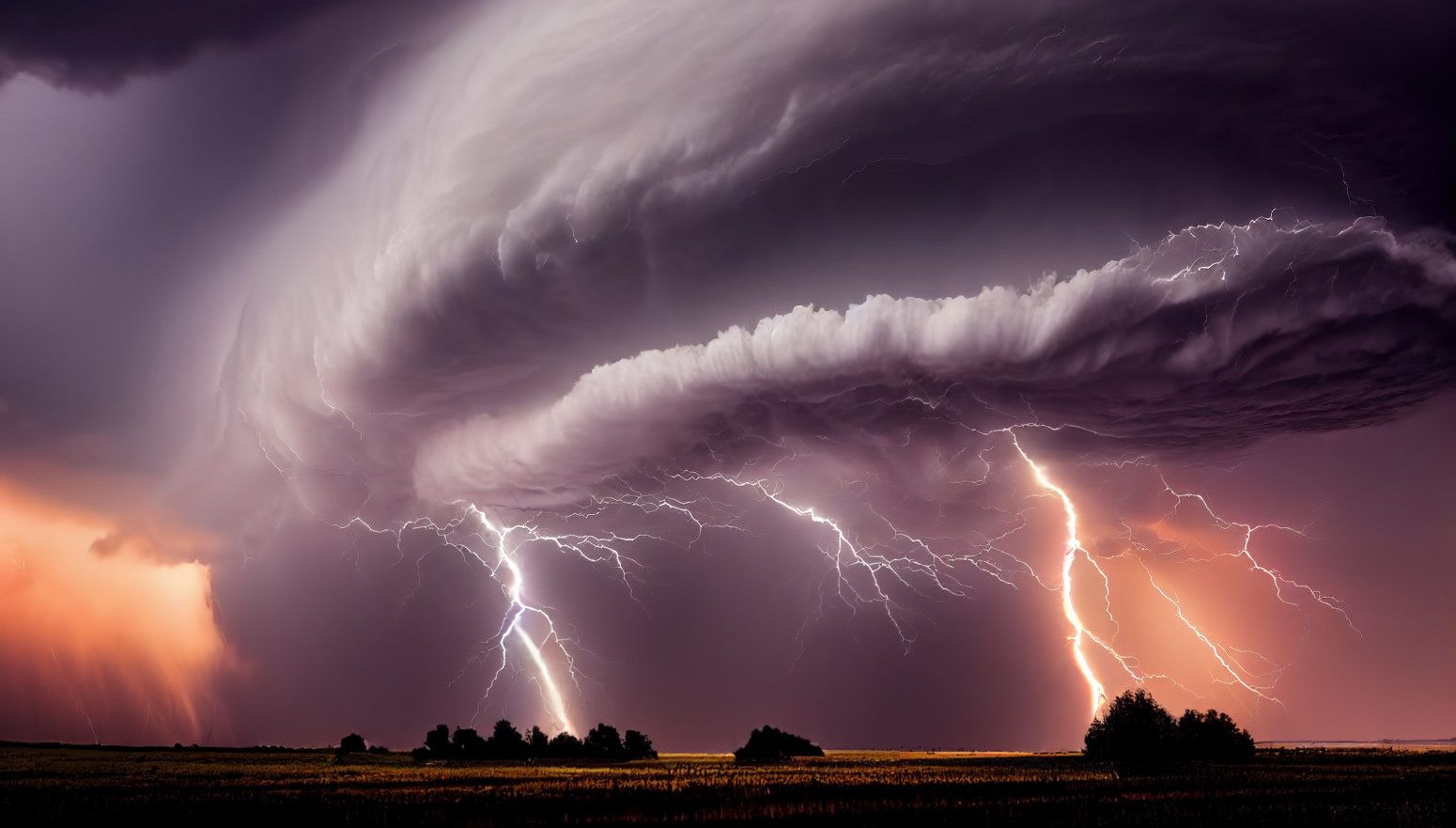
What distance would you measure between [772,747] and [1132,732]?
23730mm

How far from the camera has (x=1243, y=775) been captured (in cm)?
3400

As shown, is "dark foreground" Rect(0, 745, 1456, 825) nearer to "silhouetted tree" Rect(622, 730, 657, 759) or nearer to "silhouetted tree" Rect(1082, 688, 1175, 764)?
"silhouetted tree" Rect(1082, 688, 1175, 764)

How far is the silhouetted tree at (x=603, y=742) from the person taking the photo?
205ft

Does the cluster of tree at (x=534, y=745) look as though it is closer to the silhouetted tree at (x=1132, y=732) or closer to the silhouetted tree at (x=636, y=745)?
the silhouetted tree at (x=636, y=745)

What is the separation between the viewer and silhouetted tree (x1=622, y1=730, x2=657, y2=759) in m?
63.6

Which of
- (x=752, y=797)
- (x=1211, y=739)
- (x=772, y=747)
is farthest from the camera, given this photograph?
(x=772, y=747)

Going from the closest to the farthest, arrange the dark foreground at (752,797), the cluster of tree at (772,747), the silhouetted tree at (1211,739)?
the dark foreground at (752,797) → the silhouetted tree at (1211,739) → the cluster of tree at (772,747)

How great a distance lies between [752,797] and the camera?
82.8ft

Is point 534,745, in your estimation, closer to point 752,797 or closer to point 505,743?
point 505,743

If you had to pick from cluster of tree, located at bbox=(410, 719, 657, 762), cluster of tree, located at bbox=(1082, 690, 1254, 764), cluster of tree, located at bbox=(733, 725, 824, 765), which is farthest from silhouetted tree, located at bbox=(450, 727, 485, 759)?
cluster of tree, located at bbox=(1082, 690, 1254, 764)

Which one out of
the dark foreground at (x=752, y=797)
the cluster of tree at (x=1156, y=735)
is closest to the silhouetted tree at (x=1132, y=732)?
the cluster of tree at (x=1156, y=735)

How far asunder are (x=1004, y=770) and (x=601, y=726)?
112 ft

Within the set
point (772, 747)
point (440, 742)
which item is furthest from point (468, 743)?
point (772, 747)

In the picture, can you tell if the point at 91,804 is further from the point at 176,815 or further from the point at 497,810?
the point at 497,810
